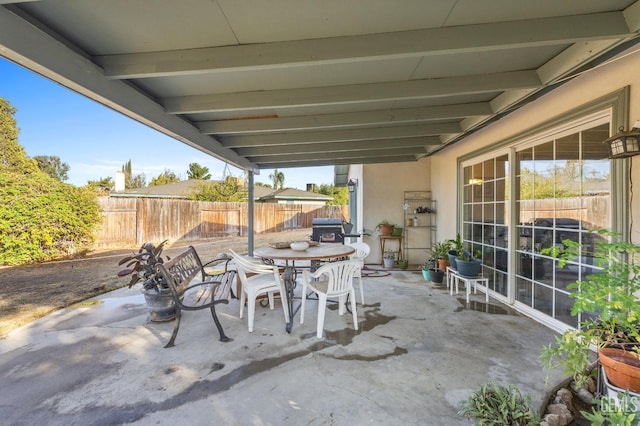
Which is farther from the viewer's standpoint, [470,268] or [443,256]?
[443,256]

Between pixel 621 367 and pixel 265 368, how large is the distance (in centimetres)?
233

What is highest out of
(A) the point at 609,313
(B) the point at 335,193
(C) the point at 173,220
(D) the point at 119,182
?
(B) the point at 335,193

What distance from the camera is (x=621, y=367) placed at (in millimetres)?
1587

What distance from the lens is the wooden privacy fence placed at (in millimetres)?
9984

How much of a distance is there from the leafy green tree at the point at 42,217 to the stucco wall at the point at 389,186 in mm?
7563

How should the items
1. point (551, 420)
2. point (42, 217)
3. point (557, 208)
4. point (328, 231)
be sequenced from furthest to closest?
point (328, 231) → point (42, 217) → point (557, 208) → point (551, 420)

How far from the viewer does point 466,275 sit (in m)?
4.16

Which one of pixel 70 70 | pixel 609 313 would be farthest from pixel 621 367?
pixel 70 70

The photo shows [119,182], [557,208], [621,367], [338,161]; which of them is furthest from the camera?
[119,182]

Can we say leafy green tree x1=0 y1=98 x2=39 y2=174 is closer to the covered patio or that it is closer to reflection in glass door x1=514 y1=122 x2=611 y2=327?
the covered patio

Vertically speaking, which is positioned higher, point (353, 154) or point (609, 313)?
point (353, 154)

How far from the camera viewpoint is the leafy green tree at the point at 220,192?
1720 cm

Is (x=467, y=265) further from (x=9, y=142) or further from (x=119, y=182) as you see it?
(x=9, y=142)

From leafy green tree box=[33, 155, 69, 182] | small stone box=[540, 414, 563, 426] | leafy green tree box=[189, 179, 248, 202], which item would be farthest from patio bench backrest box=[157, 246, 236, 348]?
leafy green tree box=[33, 155, 69, 182]
